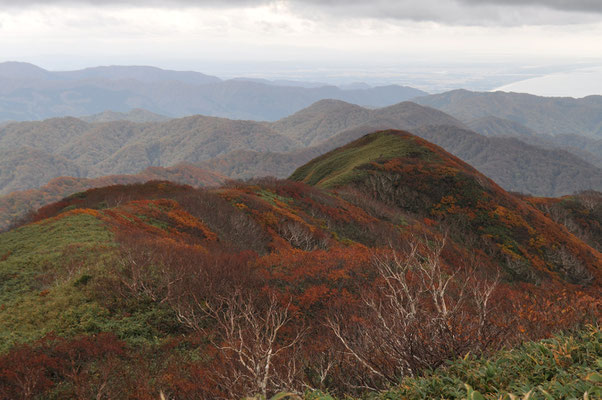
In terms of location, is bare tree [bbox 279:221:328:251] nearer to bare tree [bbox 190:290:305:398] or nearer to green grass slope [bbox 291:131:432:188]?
bare tree [bbox 190:290:305:398]

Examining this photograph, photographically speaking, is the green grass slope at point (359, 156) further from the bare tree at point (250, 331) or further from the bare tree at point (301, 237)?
the bare tree at point (250, 331)

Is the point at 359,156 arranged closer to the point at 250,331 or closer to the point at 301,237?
the point at 301,237

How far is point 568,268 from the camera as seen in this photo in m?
40.0

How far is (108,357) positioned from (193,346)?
9.49 ft

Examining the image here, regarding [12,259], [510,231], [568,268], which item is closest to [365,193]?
[510,231]

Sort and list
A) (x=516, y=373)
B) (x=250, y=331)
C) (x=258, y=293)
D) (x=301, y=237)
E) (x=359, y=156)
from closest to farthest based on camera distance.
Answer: (x=516, y=373), (x=250, y=331), (x=258, y=293), (x=301, y=237), (x=359, y=156)

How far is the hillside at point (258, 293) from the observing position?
28.4ft

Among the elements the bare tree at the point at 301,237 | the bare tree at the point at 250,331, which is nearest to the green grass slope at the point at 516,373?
the bare tree at the point at 250,331

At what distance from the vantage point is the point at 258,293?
1691cm

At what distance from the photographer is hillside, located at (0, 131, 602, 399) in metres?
8.65

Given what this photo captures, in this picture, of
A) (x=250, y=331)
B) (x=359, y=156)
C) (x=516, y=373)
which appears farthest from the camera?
(x=359, y=156)

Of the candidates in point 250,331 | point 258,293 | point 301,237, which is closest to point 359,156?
point 301,237

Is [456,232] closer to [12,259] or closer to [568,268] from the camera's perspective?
[568,268]

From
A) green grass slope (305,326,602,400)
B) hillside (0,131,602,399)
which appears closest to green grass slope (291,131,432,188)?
hillside (0,131,602,399)
